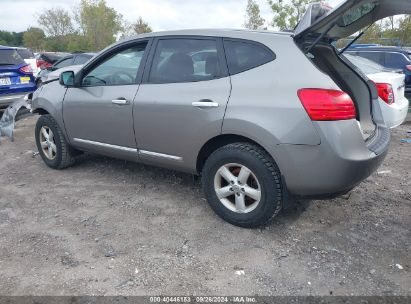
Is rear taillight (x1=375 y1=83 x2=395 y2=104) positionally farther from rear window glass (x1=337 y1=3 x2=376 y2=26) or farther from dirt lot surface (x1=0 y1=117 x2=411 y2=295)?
rear window glass (x1=337 y1=3 x2=376 y2=26)

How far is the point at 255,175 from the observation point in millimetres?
3129

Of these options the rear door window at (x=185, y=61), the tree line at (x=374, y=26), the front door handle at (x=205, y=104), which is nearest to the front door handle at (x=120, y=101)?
the rear door window at (x=185, y=61)

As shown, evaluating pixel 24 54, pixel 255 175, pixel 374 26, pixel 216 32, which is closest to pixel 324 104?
pixel 255 175

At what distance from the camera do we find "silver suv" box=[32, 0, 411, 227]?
2865mm

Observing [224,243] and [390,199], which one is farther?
[390,199]

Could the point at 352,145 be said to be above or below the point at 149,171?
above

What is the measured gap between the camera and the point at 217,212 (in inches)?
137

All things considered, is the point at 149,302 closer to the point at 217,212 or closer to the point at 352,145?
the point at 217,212

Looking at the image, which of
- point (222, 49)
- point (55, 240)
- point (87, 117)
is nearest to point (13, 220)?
point (55, 240)

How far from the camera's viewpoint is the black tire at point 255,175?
3062 millimetres

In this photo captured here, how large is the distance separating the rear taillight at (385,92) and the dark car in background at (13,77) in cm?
726

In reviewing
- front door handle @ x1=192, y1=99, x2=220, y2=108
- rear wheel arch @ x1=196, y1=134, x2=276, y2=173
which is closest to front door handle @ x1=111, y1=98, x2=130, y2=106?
front door handle @ x1=192, y1=99, x2=220, y2=108

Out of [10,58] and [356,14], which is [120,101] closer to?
[356,14]

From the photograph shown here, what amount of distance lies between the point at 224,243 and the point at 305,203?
3.70ft
